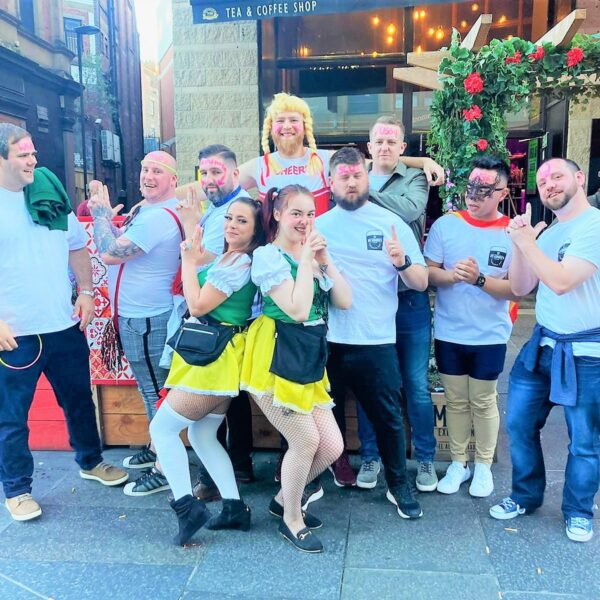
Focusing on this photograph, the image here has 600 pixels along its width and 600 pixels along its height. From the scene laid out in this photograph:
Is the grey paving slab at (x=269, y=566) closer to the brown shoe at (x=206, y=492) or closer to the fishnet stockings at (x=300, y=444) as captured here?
the fishnet stockings at (x=300, y=444)

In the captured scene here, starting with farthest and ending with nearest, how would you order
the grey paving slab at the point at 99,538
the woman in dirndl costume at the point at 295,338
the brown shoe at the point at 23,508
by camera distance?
the brown shoe at the point at 23,508, the grey paving slab at the point at 99,538, the woman in dirndl costume at the point at 295,338

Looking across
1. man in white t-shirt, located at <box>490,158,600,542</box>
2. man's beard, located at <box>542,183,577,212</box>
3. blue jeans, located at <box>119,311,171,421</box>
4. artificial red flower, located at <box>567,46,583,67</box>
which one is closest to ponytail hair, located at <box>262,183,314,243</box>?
blue jeans, located at <box>119,311,171,421</box>

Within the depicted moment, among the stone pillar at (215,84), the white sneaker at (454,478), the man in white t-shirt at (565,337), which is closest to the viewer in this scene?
the man in white t-shirt at (565,337)

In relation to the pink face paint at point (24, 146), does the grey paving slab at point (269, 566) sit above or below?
below

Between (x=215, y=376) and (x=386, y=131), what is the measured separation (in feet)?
5.33

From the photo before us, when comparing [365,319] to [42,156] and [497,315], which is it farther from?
[42,156]

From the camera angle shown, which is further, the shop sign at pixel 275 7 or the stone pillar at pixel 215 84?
the stone pillar at pixel 215 84

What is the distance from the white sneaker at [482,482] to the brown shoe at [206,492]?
1449 millimetres

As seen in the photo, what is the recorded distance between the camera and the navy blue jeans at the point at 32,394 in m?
3.02

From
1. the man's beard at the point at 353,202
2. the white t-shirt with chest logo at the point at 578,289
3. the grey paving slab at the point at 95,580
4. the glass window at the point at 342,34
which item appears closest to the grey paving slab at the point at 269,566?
the grey paving slab at the point at 95,580

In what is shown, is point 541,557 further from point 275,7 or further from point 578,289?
point 275,7

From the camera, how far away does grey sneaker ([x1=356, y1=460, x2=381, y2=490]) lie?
3303mm

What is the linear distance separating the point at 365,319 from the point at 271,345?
54 centimetres

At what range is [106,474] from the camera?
134 inches
